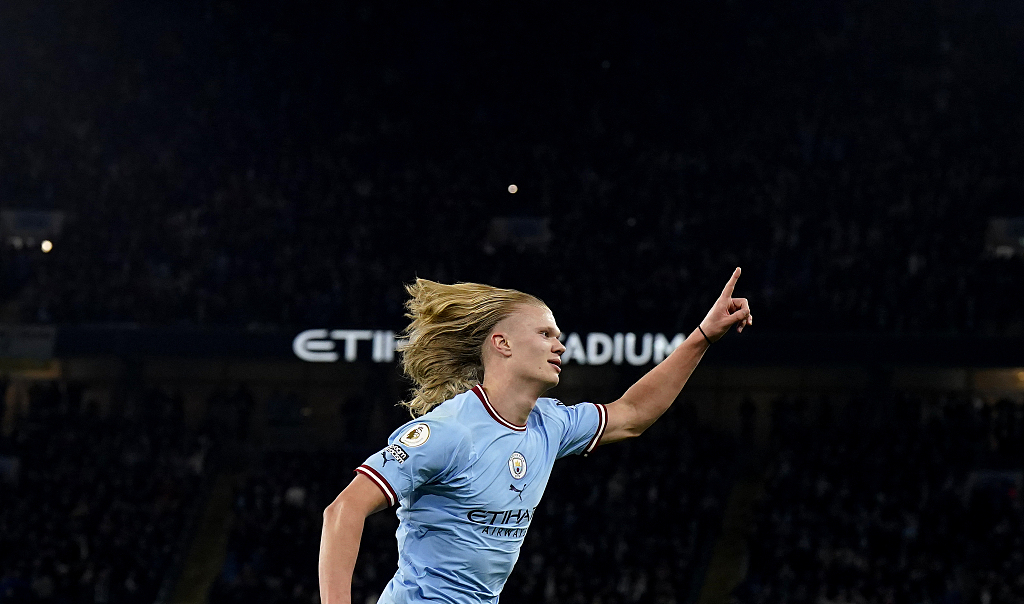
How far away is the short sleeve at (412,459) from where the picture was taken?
330 cm

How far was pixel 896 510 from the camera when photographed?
1769cm

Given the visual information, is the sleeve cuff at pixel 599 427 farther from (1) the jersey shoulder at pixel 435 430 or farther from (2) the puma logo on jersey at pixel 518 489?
(1) the jersey shoulder at pixel 435 430

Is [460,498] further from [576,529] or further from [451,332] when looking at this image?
[576,529]

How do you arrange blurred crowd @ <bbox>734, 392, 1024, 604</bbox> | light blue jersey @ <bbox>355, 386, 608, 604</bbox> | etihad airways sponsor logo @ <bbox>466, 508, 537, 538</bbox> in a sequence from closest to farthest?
light blue jersey @ <bbox>355, 386, 608, 604</bbox>, etihad airways sponsor logo @ <bbox>466, 508, 537, 538</bbox>, blurred crowd @ <bbox>734, 392, 1024, 604</bbox>

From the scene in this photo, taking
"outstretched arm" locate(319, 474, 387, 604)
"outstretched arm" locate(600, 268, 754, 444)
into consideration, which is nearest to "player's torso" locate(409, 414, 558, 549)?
"outstretched arm" locate(319, 474, 387, 604)

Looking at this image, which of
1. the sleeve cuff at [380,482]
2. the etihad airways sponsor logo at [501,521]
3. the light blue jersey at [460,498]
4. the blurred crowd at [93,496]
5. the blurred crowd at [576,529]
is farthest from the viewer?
the blurred crowd at [93,496]

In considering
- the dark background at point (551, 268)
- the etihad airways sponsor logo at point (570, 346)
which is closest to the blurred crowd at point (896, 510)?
the dark background at point (551, 268)

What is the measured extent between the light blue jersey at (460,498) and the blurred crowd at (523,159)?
1605 centimetres

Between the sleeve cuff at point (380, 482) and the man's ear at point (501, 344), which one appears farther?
the man's ear at point (501, 344)

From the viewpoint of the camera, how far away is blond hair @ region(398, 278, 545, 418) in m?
3.76

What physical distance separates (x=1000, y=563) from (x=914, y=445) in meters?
3.04

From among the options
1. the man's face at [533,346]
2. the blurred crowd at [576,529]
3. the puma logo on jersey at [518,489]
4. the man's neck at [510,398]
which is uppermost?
the man's face at [533,346]

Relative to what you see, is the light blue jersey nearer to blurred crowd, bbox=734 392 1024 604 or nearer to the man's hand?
the man's hand

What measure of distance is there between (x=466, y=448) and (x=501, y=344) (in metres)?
0.40
